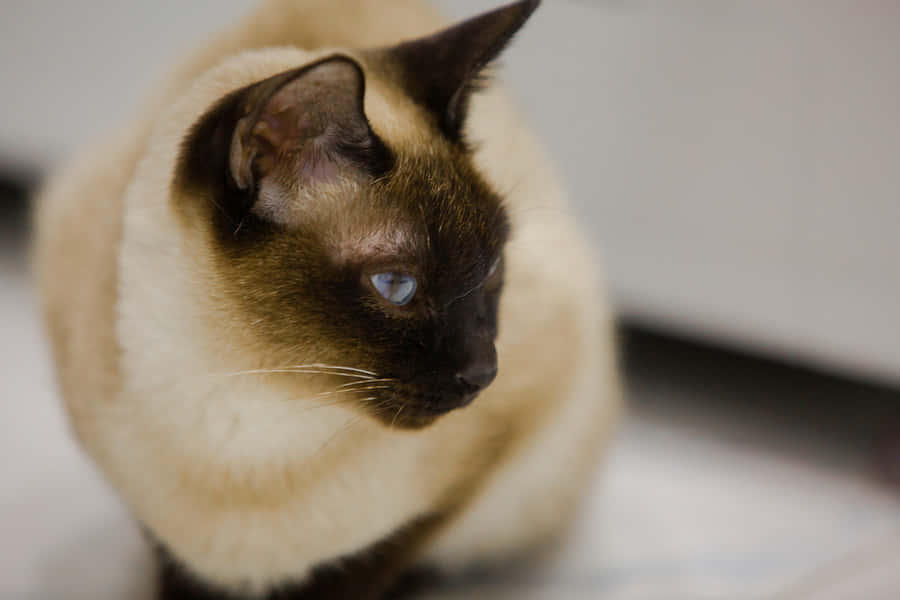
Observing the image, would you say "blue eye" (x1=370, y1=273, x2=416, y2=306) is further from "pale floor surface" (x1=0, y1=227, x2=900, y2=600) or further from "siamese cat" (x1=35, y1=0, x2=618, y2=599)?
"pale floor surface" (x1=0, y1=227, x2=900, y2=600)

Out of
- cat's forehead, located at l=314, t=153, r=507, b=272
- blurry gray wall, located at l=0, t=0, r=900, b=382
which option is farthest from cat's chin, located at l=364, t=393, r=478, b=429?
blurry gray wall, located at l=0, t=0, r=900, b=382

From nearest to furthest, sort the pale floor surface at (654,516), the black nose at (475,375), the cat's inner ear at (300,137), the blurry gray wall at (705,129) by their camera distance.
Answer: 1. the cat's inner ear at (300,137)
2. the black nose at (475,375)
3. the pale floor surface at (654,516)
4. the blurry gray wall at (705,129)

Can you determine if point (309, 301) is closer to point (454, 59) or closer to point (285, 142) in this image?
point (285, 142)

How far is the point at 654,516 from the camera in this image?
1.21m

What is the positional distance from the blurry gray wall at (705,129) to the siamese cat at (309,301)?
0.33 meters

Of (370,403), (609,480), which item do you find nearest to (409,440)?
(370,403)

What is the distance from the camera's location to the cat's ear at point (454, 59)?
0.63 metres

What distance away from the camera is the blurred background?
1.07 m

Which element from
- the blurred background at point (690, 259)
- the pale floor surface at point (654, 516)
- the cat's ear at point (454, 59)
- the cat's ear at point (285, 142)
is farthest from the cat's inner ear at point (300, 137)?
the pale floor surface at point (654, 516)

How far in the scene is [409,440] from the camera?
30.2 inches

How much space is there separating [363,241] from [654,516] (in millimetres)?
781

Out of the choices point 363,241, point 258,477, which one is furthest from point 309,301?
point 258,477

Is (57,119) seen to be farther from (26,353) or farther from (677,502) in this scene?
(677,502)

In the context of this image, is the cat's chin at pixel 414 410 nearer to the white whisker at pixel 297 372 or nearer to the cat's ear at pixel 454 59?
the white whisker at pixel 297 372
